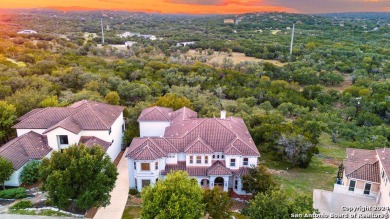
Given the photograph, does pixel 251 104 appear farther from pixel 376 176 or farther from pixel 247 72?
pixel 376 176

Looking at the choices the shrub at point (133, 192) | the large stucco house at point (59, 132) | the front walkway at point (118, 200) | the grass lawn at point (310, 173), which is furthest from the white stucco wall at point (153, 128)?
the grass lawn at point (310, 173)

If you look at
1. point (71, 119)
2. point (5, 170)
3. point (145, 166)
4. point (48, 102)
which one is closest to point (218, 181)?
point (145, 166)

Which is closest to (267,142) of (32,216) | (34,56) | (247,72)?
(32,216)

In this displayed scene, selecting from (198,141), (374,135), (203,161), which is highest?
(198,141)

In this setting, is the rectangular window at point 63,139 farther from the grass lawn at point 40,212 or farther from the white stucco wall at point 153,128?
the grass lawn at point 40,212

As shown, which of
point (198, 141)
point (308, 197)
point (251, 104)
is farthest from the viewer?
point (251, 104)

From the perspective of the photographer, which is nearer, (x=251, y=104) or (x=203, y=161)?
(x=203, y=161)
